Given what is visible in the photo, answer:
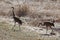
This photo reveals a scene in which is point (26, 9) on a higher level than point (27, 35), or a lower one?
lower

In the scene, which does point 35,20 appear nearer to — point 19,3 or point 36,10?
point 36,10

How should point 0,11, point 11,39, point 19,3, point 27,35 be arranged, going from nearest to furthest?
point 11,39, point 27,35, point 0,11, point 19,3

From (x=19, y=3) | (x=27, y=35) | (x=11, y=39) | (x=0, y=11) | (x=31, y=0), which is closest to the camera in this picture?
(x=11, y=39)

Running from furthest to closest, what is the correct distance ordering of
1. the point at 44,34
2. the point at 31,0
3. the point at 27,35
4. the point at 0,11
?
the point at 31,0, the point at 0,11, the point at 44,34, the point at 27,35

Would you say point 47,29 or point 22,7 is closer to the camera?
point 47,29

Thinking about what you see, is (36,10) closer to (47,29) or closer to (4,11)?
(4,11)

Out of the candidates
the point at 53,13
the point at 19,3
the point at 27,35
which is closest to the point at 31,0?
the point at 19,3

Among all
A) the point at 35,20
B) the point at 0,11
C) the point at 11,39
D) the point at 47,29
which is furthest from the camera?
the point at 0,11

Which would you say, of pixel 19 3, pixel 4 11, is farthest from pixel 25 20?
pixel 19 3

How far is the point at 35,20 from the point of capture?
23.3m

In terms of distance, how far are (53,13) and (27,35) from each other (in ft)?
32.4

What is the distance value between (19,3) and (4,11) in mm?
3069

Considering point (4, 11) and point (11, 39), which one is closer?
point (11, 39)

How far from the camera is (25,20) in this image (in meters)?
23.7
